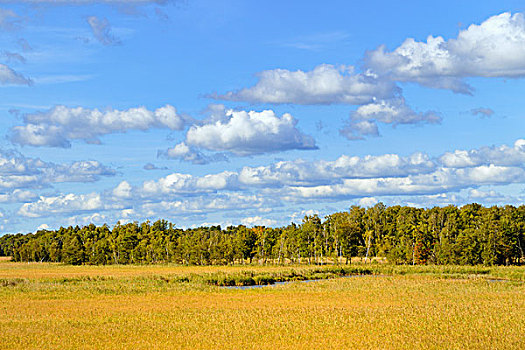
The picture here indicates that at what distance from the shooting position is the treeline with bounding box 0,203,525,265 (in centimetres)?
11117

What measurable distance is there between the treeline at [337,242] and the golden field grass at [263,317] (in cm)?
4792

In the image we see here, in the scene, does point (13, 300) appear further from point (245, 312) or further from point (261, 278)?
point (261, 278)

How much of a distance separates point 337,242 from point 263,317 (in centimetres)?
9947

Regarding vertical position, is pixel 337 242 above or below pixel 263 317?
above

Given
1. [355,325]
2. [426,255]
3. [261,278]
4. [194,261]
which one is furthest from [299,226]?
[355,325]

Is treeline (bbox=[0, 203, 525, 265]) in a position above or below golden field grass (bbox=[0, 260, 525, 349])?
above

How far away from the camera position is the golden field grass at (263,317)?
30.7 m

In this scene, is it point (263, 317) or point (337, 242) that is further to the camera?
point (337, 242)

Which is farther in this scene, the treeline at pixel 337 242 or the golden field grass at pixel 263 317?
the treeline at pixel 337 242

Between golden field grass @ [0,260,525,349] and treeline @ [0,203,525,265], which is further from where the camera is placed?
treeline @ [0,203,525,265]

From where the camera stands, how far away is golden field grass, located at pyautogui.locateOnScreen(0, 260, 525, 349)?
3070 centimetres

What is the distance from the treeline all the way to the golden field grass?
4792cm

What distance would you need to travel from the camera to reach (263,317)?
131 ft

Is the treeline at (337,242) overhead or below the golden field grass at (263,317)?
overhead
